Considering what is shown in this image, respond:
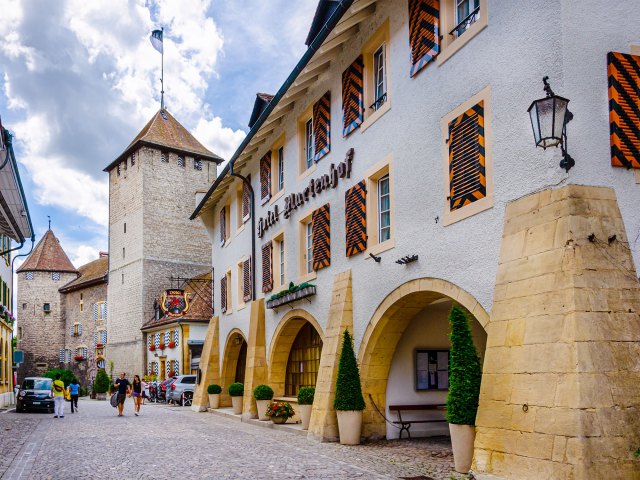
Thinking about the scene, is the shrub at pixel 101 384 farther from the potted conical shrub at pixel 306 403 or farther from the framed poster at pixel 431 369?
the framed poster at pixel 431 369

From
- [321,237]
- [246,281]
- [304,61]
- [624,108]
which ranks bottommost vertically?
[246,281]

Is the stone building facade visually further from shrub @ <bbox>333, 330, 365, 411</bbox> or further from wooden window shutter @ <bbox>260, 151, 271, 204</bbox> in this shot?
wooden window shutter @ <bbox>260, 151, 271, 204</bbox>

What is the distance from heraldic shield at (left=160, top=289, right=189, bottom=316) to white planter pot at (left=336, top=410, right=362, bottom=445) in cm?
2590

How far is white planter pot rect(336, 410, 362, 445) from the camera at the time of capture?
13586 millimetres

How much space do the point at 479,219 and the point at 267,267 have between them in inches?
462

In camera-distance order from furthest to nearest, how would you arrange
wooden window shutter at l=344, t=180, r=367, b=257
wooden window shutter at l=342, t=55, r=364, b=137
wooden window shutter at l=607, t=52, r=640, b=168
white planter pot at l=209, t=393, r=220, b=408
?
white planter pot at l=209, t=393, r=220, b=408, wooden window shutter at l=342, t=55, r=364, b=137, wooden window shutter at l=344, t=180, r=367, b=257, wooden window shutter at l=607, t=52, r=640, b=168

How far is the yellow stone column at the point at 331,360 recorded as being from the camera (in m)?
14.1

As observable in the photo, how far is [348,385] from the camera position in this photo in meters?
13.6

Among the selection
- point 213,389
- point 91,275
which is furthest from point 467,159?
point 91,275

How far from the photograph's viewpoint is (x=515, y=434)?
8.16 m

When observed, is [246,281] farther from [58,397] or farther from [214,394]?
[58,397]

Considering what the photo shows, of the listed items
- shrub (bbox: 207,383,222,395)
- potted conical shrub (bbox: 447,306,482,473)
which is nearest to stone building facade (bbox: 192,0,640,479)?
potted conical shrub (bbox: 447,306,482,473)

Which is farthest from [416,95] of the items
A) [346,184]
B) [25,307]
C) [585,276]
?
[25,307]

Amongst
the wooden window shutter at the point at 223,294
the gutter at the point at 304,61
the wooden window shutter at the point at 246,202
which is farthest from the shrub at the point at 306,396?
the wooden window shutter at the point at 223,294
